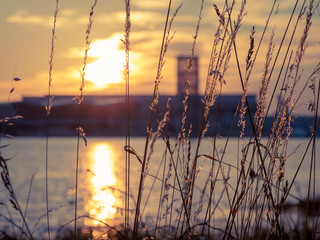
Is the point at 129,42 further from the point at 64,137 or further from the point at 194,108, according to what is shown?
the point at 64,137

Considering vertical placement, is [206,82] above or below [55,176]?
above

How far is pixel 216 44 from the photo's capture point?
171cm

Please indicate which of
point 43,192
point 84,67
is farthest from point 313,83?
point 43,192

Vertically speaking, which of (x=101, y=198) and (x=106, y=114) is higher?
(x=106, y=114)

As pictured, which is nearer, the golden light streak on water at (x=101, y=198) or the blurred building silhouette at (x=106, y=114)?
the golden light streak on water at (x=101, y=198)

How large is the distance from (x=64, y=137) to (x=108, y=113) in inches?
316

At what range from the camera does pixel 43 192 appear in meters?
11.8

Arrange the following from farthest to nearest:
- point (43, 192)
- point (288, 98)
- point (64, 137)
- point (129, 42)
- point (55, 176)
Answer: point (64, 137) → point (55, 176) → point (43, 192) → point (288, 98) → point (129, 42)

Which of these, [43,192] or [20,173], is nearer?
[43,192]

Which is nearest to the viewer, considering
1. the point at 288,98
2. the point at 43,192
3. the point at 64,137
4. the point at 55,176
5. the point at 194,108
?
the point at 288,98

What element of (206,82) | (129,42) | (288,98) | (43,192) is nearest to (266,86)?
(288,98)

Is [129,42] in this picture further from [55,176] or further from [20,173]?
[20,173]

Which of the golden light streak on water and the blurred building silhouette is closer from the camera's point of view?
the golden light streak on water

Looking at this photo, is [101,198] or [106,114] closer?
[101,198]
